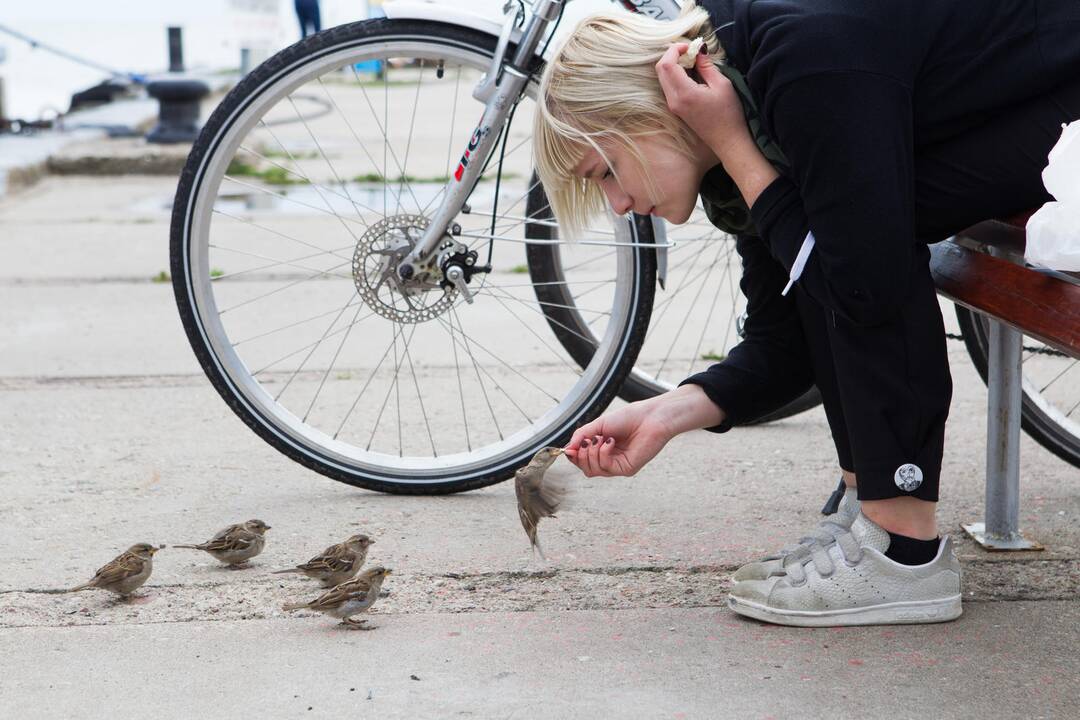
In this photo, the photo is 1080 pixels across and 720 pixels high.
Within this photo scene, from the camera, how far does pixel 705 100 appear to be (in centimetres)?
223

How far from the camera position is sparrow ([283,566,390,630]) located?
2.44 m

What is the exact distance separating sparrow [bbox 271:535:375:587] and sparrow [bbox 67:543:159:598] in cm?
26

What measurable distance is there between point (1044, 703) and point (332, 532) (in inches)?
60.4

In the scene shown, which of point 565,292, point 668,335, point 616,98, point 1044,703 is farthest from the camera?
point 668,335

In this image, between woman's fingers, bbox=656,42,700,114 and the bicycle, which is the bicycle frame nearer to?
the bicycle

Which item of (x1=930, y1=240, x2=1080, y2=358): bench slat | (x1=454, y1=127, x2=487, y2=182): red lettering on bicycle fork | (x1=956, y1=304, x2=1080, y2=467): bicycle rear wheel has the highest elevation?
(x1=454, y1=127, x2=487, y2=182): red lettering on bicycle fork

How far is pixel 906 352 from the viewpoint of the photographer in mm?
2264

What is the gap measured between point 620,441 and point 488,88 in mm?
905

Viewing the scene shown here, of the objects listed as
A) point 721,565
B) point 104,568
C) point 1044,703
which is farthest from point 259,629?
point 1044,703

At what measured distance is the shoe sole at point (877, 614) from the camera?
2434mm

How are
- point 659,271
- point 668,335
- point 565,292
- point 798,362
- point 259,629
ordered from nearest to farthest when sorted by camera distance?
point 259,629
point 798,362
point 659,271
point 565,292
point 668,335

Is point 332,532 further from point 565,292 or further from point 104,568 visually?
point 565,292

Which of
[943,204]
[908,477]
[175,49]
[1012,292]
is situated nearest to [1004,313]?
[1012,292]

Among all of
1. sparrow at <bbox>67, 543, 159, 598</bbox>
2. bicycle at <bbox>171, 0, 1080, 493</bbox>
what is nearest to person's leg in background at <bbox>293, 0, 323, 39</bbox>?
bicycle at <bbox>171, 0, 1080, 493</bbox>
